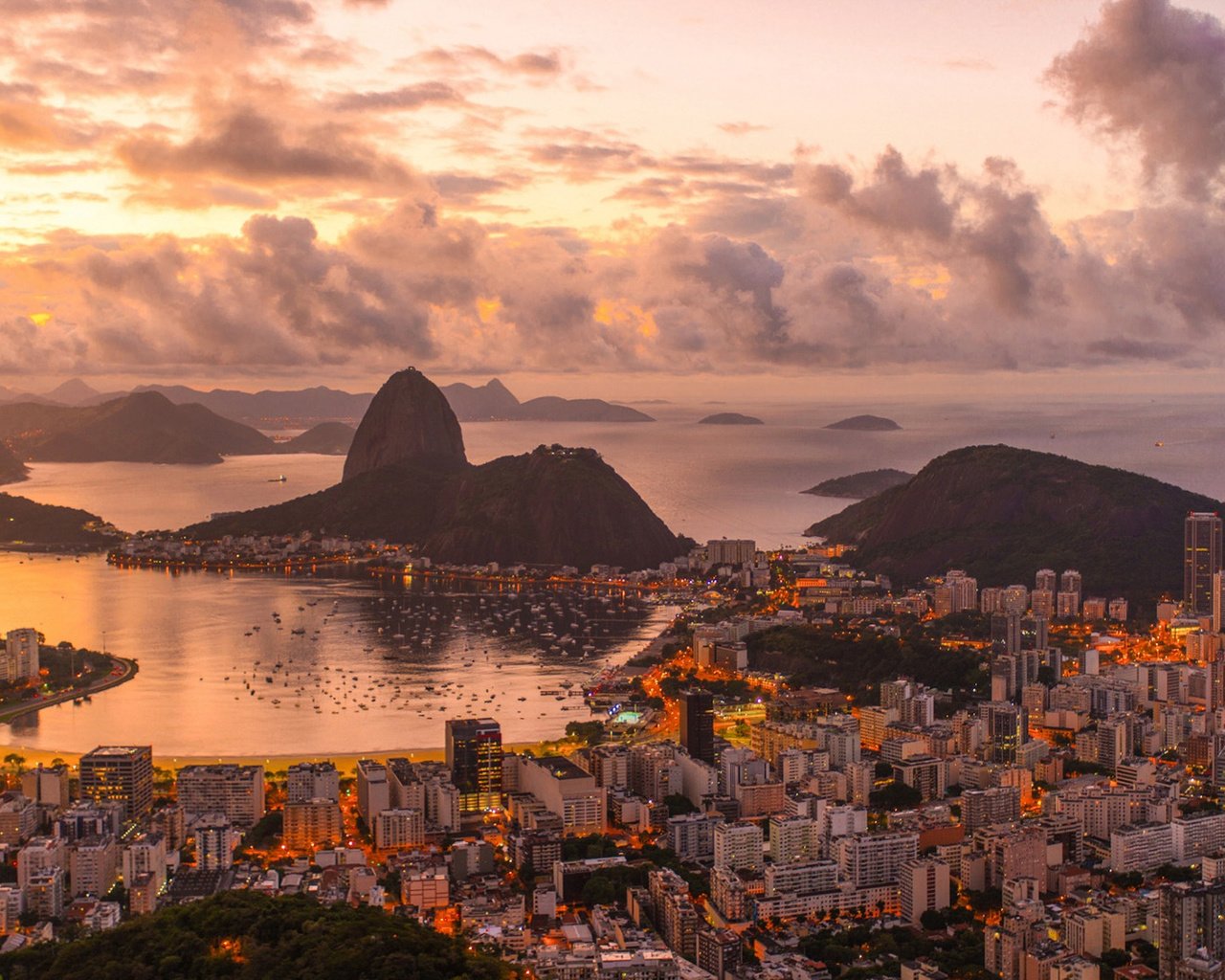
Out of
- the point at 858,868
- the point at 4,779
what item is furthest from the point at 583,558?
the point at 858,868

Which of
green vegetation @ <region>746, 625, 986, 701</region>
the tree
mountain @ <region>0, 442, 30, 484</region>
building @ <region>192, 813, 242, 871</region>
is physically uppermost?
mountain @ <region>0, 442, 30, 484</region>

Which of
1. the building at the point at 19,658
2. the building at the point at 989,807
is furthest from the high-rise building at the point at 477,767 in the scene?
the building at the point at 19,658

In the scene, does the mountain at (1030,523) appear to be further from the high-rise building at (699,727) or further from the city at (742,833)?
the high-rise building at (699,727)

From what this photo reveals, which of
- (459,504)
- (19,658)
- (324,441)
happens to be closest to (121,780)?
(19,658)

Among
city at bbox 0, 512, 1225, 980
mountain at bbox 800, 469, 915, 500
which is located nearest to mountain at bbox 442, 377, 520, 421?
mountain at bbox 800, 469, 915, 500

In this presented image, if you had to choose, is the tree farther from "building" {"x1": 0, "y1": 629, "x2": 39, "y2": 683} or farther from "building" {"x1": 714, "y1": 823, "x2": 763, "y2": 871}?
"building" {"x1": 0, "y1": 629, "x2": 39, "y2": 683}

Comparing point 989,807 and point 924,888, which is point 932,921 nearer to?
point 924,888
